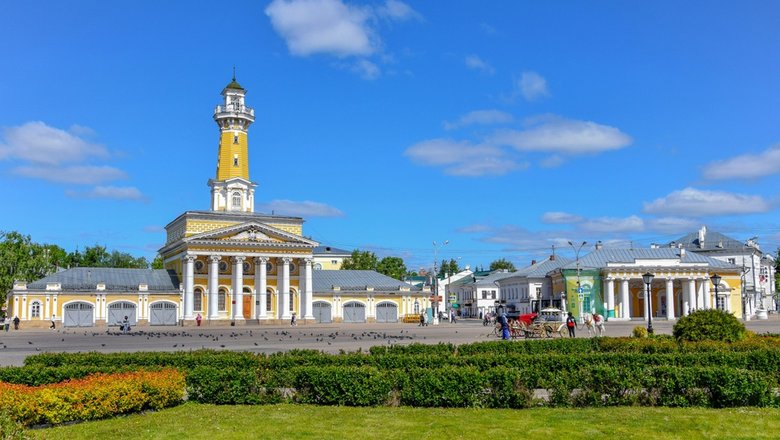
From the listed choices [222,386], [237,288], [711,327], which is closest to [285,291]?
[237,288]

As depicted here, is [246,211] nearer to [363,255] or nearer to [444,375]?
[363,255]

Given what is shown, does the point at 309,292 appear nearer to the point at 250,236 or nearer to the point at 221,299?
the point at 250,236

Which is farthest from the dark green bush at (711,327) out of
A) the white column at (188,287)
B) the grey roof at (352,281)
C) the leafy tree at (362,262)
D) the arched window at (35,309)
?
the leafy tree at (362,262)

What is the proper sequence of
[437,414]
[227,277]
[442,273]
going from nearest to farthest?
[437,414]
[227,277]
[442,273]

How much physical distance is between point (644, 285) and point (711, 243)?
36791mm

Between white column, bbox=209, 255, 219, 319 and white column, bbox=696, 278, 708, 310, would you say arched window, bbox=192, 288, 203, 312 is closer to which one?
white column, bbox=209, 255, 219, 319

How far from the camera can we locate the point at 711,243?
108312 mm

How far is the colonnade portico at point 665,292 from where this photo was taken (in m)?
75.9

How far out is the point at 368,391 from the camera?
545 inches

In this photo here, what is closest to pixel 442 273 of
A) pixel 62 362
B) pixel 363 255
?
pixel 363 255

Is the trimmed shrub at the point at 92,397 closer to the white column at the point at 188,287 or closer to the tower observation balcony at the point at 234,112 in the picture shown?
the white column at the point at 188,287

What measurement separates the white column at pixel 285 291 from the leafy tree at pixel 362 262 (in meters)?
30.5

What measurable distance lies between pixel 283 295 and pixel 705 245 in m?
65.6

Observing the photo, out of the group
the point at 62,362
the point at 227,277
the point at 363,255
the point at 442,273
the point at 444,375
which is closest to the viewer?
the point at 444,375
